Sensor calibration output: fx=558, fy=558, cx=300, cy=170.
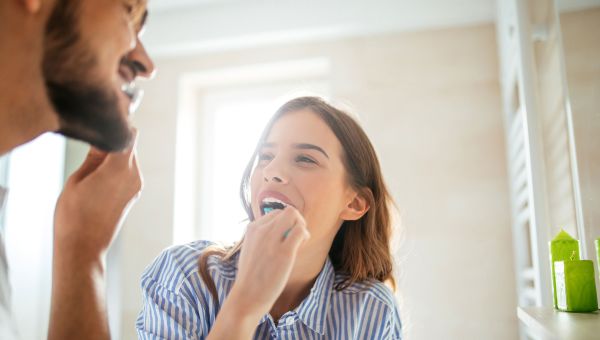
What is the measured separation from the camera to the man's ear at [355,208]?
1.24 meters

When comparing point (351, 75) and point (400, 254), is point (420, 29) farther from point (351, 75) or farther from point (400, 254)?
point (400, 254)

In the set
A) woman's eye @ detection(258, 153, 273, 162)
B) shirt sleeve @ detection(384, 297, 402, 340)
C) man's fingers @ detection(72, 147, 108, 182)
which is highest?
woman's eye @ detection(258, 153, 273, 162)

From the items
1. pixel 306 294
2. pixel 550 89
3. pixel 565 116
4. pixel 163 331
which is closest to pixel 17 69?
pixel 163 331

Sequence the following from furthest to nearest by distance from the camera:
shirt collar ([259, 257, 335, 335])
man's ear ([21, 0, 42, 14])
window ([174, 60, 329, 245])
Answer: window ([174, 60, 329, 245]), shirt collar ([259, 257, 335, 335]), man's ear ([21, 0, 42, 14])

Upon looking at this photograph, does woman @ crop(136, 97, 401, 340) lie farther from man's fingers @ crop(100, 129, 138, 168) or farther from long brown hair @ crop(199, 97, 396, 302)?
man's fingers @ crop(100, 129, 138, 168)

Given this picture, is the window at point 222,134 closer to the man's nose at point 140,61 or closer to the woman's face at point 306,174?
the woman's face at point 306,174

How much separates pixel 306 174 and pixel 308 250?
168 millimetres

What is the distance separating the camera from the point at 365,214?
1.31 meters

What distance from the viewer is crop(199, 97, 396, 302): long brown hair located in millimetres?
1234

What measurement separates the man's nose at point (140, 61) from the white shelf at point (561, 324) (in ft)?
2.08

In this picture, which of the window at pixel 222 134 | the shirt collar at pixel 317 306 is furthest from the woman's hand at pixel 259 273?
the window at pixel 222 134

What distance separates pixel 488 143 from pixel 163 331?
1.45 metres

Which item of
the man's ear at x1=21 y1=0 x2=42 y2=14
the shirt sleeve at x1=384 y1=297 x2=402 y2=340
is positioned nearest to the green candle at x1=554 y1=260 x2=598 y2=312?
the shirt sleeve at x1=384 y1=297 x2=402 y2=340

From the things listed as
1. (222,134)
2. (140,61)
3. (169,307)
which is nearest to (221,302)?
(169,307)
